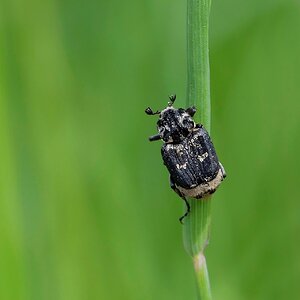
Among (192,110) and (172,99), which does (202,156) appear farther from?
(192,110)

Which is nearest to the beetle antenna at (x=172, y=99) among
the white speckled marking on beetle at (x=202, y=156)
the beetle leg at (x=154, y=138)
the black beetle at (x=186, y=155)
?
the black beetle at (x=186, y=155)

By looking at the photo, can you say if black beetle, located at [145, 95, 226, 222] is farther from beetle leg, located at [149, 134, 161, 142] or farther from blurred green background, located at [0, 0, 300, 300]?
blurred green background, located at [0, 0, 300, 300]

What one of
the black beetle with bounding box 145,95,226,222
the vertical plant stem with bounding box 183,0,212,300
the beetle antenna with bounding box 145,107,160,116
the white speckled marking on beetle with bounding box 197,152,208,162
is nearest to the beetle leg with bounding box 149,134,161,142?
the black beetle with bounding box 145,95,226,222

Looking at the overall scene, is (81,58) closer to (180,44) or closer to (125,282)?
(180,44)


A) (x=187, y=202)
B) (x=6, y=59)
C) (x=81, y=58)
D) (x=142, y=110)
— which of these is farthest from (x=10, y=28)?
(x=187, y=202)

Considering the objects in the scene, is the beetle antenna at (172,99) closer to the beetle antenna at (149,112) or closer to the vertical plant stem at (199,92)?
the beetle antenna at (149,112)
